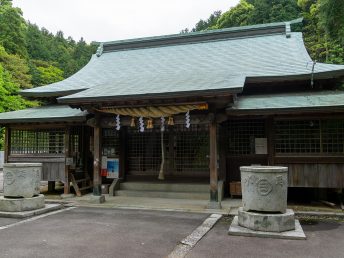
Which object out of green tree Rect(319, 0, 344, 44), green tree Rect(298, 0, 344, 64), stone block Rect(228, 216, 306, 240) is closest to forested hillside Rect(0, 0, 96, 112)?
green tree Rect(319, 0, 344, 44)

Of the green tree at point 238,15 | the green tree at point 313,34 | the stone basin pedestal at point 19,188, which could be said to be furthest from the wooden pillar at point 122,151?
the green tree at point 238,15

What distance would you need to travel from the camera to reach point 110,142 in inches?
468

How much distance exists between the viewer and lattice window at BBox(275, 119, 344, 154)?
9.12 m

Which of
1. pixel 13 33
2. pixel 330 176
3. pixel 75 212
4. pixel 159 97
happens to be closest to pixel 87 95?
pixel 159 97

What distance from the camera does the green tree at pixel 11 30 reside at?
111 feet

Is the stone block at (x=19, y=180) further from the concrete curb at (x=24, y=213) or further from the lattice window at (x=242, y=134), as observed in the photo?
the lattice window at (x=242, y=134)

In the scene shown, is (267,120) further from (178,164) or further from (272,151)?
(178,164)

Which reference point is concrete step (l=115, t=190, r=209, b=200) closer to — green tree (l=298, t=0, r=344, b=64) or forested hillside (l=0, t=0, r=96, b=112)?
forested hillside (l=0, t=0, r=96, b=112)

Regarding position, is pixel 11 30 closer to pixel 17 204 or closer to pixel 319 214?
pixel 17 204

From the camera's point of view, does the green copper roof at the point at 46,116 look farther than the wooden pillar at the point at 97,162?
Yes

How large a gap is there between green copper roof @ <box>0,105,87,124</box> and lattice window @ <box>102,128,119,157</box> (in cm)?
148

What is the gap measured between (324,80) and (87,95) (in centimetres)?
785

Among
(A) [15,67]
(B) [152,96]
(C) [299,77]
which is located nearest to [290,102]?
(C) [299,77]

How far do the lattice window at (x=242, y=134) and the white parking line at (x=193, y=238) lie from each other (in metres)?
3.37
